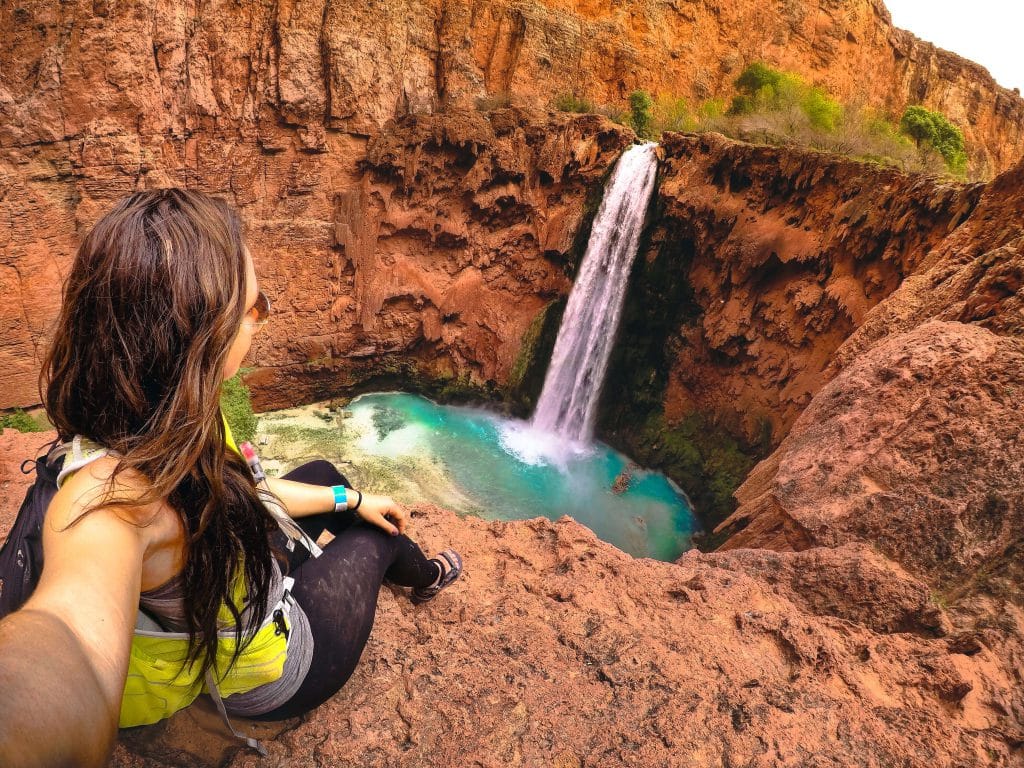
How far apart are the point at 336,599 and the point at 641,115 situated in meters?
14.5

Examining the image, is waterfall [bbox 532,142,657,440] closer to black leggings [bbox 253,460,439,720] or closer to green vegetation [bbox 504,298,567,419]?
green vegetation [bbox 504,298,567,419]

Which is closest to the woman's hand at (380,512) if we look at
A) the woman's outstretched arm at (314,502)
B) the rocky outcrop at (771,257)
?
the woman's outstretched arm at (314,502)

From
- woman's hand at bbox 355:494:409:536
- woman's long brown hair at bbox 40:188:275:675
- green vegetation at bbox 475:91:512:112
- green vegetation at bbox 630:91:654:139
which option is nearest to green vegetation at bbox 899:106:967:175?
green vegetation at bbox 630:91:654:139

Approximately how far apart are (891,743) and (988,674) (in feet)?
2.23

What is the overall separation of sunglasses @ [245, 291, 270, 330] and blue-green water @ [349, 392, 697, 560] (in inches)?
330

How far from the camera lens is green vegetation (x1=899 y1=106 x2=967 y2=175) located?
16.0 meters

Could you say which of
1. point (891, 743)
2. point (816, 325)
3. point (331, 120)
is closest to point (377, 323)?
point (331, 120)

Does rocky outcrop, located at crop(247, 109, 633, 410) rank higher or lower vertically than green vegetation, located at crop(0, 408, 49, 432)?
higher

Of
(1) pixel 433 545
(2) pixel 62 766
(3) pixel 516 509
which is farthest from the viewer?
(3) pixel 516 509

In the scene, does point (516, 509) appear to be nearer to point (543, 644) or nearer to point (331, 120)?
point (543, 644)

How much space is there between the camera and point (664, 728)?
1921mm

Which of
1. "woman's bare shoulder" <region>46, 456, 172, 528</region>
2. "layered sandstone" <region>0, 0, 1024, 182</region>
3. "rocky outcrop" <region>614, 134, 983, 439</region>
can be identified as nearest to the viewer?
"woman's bare shoulder" <region>46, 456, 172, 528</region>

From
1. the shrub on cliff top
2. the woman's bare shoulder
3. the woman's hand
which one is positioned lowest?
the woman's hand

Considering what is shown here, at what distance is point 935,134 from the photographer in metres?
16.3
